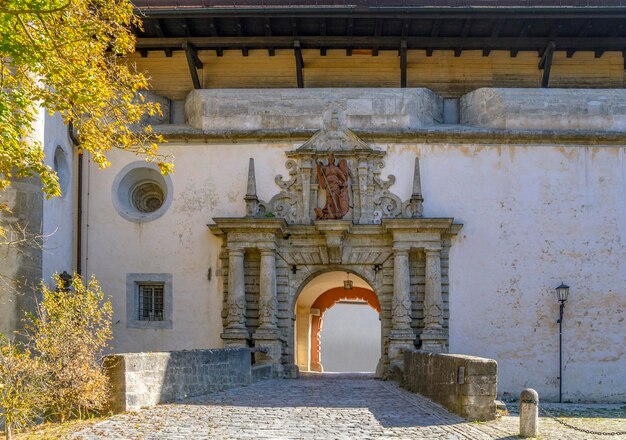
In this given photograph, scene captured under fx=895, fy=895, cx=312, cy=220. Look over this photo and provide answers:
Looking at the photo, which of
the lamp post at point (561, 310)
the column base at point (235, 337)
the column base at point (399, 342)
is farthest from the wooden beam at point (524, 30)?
the column base at point (235, 337)

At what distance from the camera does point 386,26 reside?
20781 millimetres

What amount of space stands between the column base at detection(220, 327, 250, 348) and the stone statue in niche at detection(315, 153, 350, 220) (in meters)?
2.99

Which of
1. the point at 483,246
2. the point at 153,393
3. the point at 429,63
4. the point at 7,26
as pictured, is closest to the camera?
the point at 7,26

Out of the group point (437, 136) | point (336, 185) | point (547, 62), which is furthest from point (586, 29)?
point (336, 185)

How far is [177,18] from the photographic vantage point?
66.6 feet

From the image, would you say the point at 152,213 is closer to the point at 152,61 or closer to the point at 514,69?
the point at 152,61

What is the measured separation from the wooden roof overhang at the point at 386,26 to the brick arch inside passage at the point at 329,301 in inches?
307

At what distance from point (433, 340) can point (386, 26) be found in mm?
7338

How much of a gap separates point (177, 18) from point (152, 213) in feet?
14.7

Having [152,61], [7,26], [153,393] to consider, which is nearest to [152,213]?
[152,61]

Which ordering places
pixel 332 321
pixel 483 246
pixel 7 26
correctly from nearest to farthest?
pixel 7 26
pixel 483 246
pixel 332 321

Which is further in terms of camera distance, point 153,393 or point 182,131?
point 182,131

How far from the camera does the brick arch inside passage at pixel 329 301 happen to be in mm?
26609

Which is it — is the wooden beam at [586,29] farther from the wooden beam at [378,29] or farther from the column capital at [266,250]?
the column capital at [266,250]
